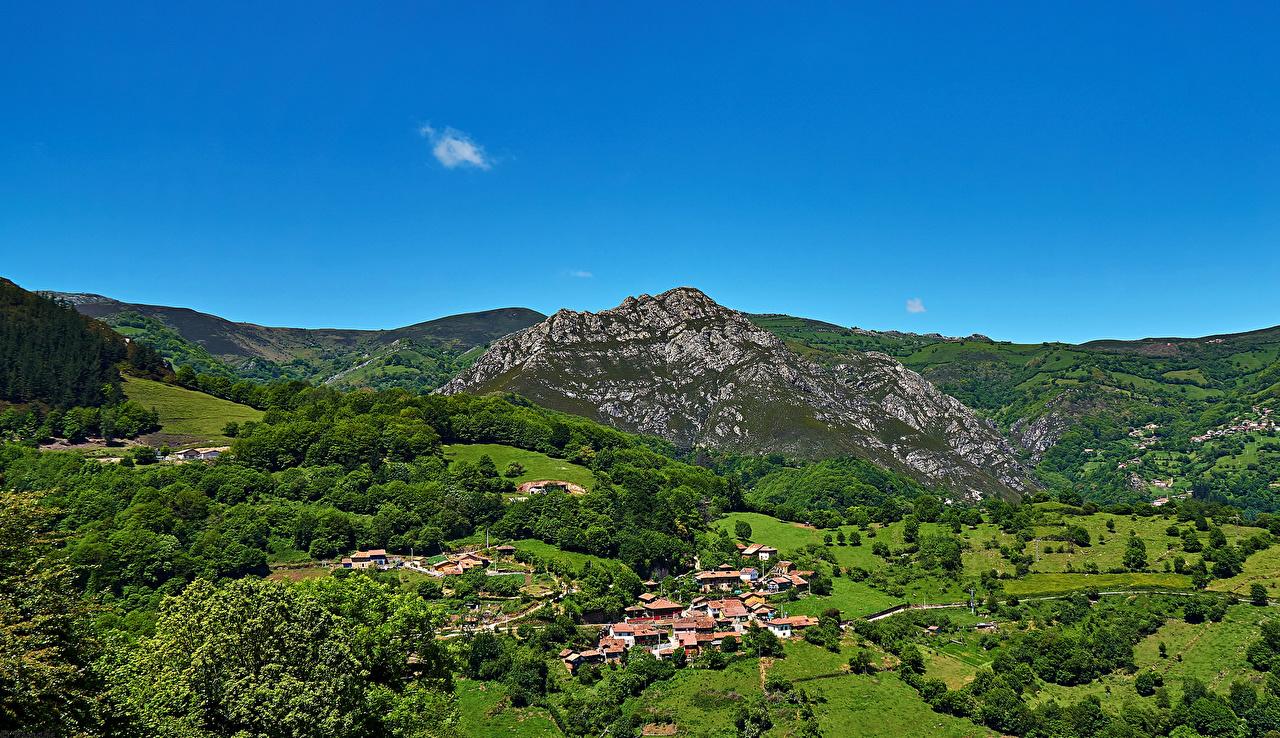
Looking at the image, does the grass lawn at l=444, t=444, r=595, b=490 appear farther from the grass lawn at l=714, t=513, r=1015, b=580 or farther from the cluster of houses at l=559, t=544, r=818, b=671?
the cluster of houses at l=559, t=544, r=818, b=671

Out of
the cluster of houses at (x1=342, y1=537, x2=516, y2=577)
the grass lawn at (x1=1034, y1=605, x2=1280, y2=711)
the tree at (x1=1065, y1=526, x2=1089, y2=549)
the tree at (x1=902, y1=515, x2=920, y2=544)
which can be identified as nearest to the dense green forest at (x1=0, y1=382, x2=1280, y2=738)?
the tree at (x1=1065, y1=526, x2=1089, y2=549)

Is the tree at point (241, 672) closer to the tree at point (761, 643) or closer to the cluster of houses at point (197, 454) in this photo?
the tree at point (761, 643)

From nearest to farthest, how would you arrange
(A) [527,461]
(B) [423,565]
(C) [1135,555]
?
1. (B) [423,565]
2. (C) [1135,555]
3. (A) [527,461]

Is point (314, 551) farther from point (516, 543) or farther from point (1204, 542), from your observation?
point (1204, 542)

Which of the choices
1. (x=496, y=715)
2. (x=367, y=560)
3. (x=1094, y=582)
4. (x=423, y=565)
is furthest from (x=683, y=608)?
(x=1094, y=582)

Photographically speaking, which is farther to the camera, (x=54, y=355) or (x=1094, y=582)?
(x=54, y=355)

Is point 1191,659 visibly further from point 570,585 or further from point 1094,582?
point 570,585

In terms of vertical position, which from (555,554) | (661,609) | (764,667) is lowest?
(764,667)

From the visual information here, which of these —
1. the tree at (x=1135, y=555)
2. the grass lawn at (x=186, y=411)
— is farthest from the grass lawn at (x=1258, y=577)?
the grass lawn at (x=186, y=411)

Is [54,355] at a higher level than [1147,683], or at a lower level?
higher
